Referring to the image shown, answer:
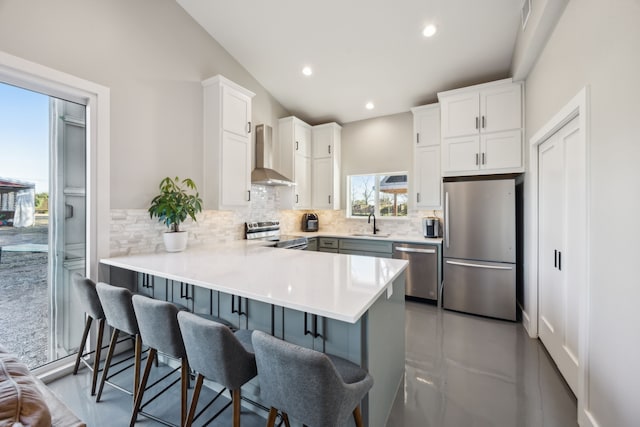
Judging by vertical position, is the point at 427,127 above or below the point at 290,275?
above

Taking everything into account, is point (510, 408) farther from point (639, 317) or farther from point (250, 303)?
point (250, 303)

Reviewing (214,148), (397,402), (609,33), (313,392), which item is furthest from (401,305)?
(214,148)

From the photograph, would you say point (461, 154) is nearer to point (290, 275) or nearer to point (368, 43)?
point (368, 43)

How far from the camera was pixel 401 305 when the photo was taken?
212 cm

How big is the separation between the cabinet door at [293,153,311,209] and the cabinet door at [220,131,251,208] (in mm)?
1274

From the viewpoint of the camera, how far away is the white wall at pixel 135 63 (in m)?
2.07

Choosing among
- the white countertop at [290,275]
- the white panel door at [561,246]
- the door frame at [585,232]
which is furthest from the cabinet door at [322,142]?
the white panel door at [561,246]

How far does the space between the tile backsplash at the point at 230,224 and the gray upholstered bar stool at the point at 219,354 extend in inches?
69.8

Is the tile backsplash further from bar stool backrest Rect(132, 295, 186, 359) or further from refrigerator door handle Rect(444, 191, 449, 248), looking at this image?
bar stool backrest Rect(132, 295, 186, 359)

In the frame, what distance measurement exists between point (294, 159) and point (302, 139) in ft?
1.52

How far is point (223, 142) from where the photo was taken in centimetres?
321

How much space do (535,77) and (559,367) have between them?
105 inches

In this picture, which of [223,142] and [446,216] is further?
[446,216]

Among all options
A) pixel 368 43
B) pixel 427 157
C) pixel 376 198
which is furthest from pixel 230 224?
pixel 427 157
